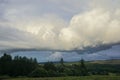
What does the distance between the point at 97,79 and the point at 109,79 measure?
7324mm

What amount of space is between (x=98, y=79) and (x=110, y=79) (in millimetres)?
7210

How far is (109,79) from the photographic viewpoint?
554ft

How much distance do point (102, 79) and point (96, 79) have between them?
4.00m

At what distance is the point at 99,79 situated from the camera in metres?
168

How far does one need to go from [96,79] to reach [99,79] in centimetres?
187

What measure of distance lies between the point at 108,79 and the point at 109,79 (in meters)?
0.99

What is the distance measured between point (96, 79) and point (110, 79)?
27.4ft

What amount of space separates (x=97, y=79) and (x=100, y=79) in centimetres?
183

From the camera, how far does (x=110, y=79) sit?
6614 inches

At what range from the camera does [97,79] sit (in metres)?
168

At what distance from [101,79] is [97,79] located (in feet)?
8.94

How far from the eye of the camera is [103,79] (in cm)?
16675

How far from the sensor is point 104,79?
166750mm

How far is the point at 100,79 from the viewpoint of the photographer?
16788 cm
